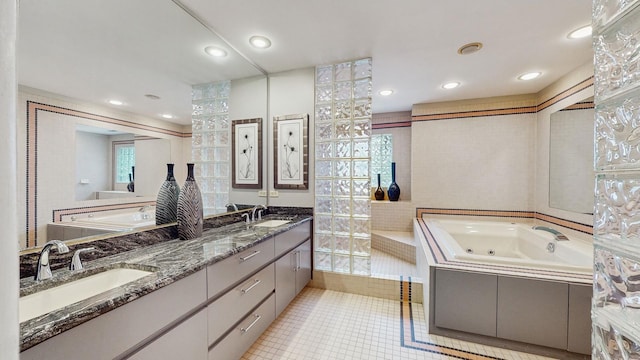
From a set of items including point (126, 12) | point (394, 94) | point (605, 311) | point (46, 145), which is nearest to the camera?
point (605, 311)

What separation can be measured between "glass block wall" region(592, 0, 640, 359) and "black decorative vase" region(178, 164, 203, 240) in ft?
→ 6.05

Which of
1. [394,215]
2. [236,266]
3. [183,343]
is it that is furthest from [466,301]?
[394,215]

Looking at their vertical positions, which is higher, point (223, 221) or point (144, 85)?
point (144, 85)

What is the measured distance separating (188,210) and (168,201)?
0.51 feet

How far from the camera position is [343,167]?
8.13 feet

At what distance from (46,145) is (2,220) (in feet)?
3.80

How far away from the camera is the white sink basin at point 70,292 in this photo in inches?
34.9

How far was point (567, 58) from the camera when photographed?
227 cm

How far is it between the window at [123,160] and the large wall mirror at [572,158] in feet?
12.3

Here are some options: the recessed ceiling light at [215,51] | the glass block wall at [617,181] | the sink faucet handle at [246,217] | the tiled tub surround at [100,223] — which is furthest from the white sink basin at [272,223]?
the glass block wall at [617,181]

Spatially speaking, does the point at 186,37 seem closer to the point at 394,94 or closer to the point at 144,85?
the point at 144,85

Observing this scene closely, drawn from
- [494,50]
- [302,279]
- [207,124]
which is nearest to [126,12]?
[207,124]

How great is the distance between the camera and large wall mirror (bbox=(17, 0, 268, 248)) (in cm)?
104

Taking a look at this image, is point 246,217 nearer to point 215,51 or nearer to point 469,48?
point 215,51
